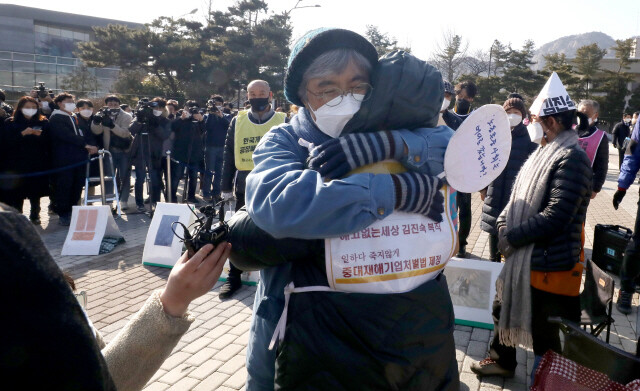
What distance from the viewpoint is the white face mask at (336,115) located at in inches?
56.4

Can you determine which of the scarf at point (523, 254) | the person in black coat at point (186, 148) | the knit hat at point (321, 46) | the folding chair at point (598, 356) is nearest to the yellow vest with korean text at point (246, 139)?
the scarf at point (523, 254)

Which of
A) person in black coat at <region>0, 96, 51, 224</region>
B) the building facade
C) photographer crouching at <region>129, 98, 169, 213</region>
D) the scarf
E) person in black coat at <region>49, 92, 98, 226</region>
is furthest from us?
the building facade

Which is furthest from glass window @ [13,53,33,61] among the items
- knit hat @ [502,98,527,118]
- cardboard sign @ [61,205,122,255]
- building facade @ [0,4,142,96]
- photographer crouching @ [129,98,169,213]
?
knit hat @ [502,98,527,118]

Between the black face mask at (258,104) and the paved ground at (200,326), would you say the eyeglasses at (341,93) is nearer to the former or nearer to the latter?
the paved ground at (200,326)

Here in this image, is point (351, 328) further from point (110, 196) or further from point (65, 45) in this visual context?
point (65, 45)

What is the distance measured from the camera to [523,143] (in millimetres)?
5355

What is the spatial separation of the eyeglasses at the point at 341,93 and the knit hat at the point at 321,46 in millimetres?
78

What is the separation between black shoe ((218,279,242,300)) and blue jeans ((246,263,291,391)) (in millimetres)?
3810

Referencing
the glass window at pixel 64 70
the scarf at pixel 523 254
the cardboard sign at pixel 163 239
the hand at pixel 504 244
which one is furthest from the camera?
the glass window at pixel 64 70

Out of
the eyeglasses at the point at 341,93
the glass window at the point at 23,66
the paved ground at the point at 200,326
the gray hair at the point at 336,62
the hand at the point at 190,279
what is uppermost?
the glass window at the point at 23,66

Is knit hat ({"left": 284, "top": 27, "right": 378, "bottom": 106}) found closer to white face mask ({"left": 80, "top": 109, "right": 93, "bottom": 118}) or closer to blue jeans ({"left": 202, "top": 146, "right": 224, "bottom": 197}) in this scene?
white face mask ({"left": 80, "top": 109, "right": 93, "bottom": 118})

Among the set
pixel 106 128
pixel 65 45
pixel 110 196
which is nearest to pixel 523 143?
pixel 110 196

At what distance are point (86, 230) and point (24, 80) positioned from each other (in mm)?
22119

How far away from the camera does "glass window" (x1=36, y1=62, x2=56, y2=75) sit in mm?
25620
